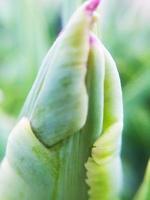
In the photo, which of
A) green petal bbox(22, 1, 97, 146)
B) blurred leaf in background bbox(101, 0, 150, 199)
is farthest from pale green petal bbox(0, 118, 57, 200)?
blurred leaf in background bbox(101, 0, 150, 199)

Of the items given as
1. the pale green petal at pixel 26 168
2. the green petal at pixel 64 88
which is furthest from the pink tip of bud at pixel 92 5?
the pale green petal at pixel 26 168

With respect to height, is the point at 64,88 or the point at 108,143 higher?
the point at 64,88

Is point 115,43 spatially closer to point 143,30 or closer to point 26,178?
point 143,30

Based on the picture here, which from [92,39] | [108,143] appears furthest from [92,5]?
[108,143]

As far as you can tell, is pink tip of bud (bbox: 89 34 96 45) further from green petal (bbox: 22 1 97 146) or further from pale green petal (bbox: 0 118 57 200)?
pale green petal (bbox: 0 118 57 200)

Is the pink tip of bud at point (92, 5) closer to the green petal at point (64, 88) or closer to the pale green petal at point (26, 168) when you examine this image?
the green petal at point (64, 88)

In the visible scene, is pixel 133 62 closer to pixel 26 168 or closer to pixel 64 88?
pixel 64 88

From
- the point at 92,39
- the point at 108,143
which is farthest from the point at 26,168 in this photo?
the point at 92,39

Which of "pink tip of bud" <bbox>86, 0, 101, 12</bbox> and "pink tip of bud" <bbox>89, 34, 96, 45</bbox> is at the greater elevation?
Answer: "pink tip of bud" <bbox>86, 0, 101, 12</bbox>

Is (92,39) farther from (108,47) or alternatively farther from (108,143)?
(108,143)

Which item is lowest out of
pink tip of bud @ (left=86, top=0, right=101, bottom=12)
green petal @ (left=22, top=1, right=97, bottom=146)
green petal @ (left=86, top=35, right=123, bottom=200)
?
green petal @ (left=86, top=35, right=123, bottom=200)
